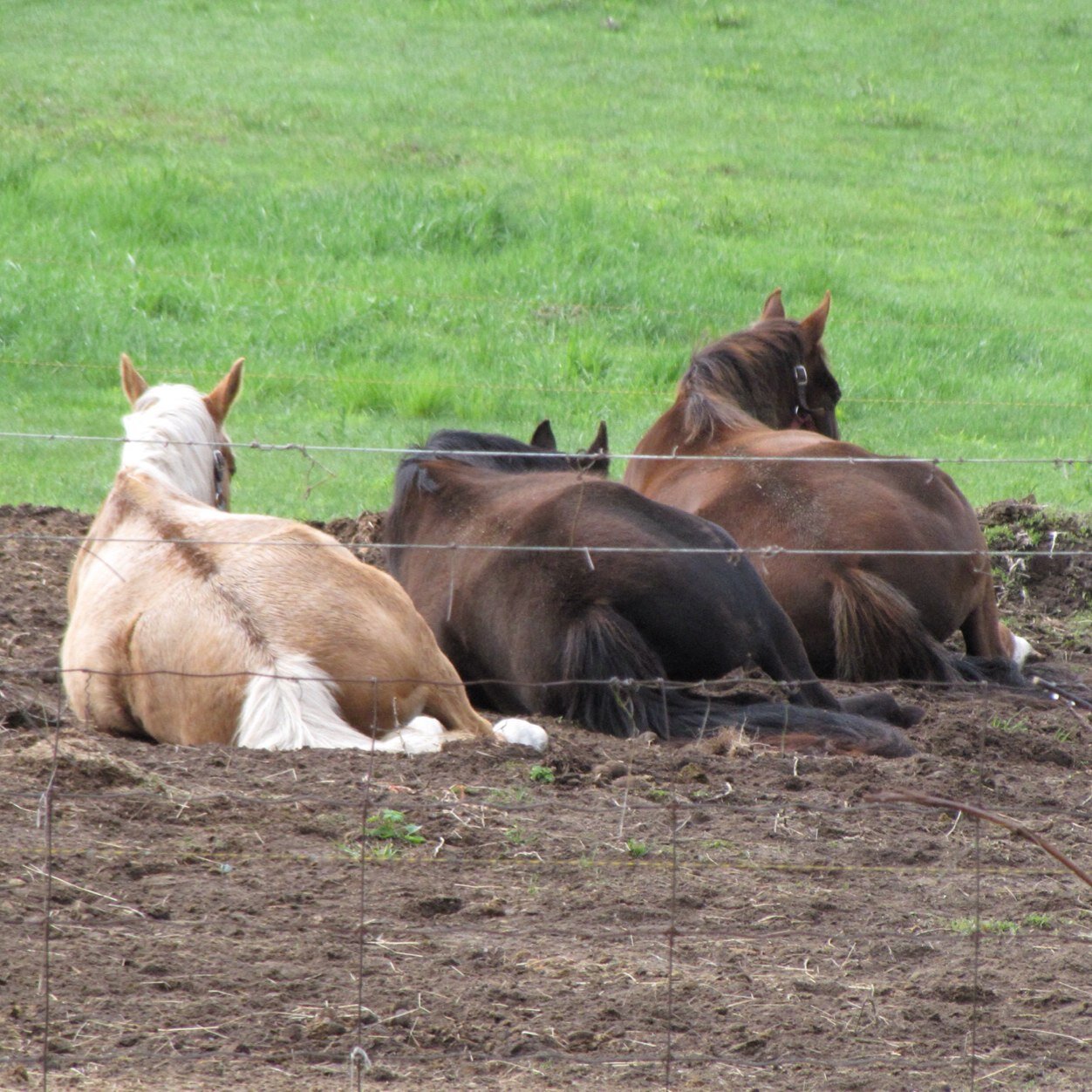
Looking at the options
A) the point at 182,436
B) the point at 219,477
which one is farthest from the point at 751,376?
the point at 182,436

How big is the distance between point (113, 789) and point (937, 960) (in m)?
2.25

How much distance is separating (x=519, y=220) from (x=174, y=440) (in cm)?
835

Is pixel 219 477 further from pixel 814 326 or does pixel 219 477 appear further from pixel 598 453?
pixel 814 326

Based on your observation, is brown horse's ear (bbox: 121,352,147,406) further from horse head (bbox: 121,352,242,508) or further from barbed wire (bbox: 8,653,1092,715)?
barbed wire (bbox: 8,653,1092,715)

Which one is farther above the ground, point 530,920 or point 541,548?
point 541,548

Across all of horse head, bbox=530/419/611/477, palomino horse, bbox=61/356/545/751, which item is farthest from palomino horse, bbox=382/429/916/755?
horse head, bbox=530/419/611/477

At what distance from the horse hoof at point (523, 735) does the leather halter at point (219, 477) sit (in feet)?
6.18

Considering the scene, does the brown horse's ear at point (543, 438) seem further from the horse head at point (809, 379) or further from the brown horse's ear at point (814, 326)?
the brown horse's ear at point (814, 326)

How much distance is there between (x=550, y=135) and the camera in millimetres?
17531

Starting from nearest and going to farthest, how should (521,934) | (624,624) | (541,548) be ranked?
(521,934)
(541,548)
(624,624)

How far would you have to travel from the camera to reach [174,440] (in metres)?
5.81

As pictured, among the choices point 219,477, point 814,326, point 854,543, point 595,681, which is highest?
point 814,326

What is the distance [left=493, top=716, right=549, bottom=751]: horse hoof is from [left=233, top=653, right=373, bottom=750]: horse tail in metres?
0.46

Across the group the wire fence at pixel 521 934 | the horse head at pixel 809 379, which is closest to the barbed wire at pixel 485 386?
the horse head at pixel 809 379
